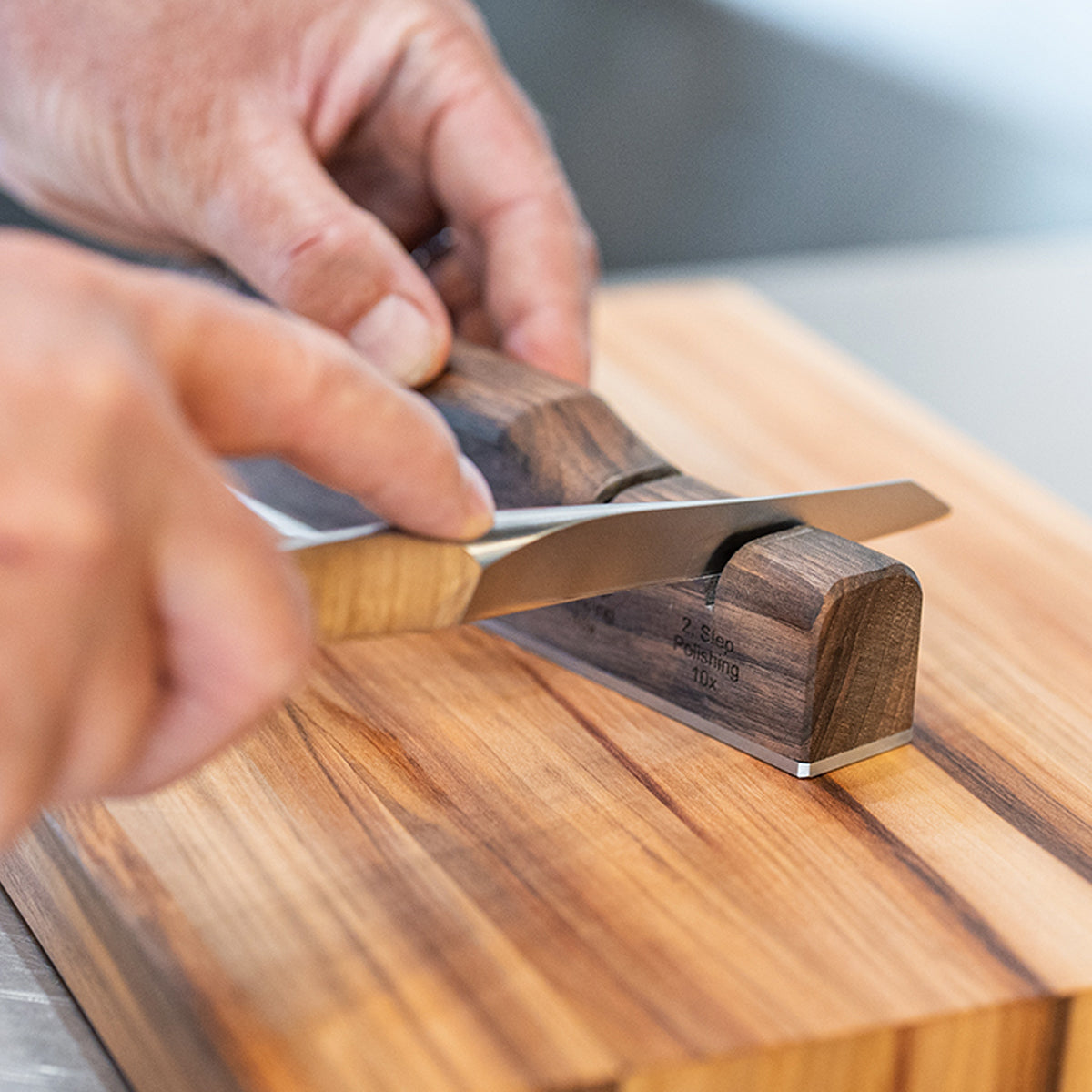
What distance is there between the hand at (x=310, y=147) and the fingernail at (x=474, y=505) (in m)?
0.26

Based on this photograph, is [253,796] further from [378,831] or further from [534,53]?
[534,53]

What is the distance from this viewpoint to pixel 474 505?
45 cm

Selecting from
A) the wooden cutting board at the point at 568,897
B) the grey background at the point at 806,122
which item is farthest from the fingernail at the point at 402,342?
the grey background at the point at 806,122

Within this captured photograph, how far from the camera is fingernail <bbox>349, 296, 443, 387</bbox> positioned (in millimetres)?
675

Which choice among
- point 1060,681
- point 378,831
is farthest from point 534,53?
point 378,831

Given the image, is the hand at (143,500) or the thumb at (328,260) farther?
the thumb at (328,260)

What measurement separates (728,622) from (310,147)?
41 cm

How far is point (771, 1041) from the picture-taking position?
0.41 meters

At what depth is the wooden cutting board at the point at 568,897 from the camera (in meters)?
0.41

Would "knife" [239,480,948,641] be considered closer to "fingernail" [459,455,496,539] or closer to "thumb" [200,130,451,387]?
"fingernail" [459,455,496,539]

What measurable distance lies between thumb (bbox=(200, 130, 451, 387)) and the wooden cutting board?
163 mm

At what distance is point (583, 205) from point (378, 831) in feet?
6.65

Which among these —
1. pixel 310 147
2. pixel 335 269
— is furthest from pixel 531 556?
pixel 310 147

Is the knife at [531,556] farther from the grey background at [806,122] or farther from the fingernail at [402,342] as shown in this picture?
the grey background at [806,122]
